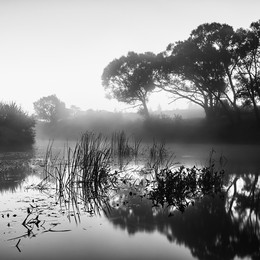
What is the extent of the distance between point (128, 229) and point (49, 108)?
7034cm

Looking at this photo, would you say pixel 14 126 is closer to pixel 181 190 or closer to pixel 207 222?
pixel 181 190

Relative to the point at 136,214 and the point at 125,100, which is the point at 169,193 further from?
the point at 125,100

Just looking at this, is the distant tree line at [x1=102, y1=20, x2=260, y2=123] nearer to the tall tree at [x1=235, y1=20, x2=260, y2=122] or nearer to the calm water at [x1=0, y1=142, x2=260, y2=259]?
the tall tree at [x1=235, y1=20, x2=260, y2=122]

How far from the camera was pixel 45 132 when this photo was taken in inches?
2502

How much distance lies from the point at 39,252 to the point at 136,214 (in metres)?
2.95

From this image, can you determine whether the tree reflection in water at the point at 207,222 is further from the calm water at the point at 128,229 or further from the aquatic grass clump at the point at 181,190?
the aquatic grass clump at the point at 181,190

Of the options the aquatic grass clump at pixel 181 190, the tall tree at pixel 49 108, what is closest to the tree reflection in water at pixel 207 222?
the aquatic grass clump at pixel 181 190

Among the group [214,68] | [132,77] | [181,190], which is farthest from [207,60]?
[181,190]

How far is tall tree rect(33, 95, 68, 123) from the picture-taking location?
238ft

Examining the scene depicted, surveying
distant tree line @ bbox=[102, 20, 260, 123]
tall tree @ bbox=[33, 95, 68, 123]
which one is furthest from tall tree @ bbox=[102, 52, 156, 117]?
tall tree @ bbox=[33, 95, 68, 123]

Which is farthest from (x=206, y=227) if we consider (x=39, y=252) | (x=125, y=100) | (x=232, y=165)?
(x=125, y=100)

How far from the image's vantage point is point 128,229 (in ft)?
21.7

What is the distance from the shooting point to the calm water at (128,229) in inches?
211

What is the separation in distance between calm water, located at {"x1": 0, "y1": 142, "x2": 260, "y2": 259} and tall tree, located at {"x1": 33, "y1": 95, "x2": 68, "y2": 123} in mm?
64392
